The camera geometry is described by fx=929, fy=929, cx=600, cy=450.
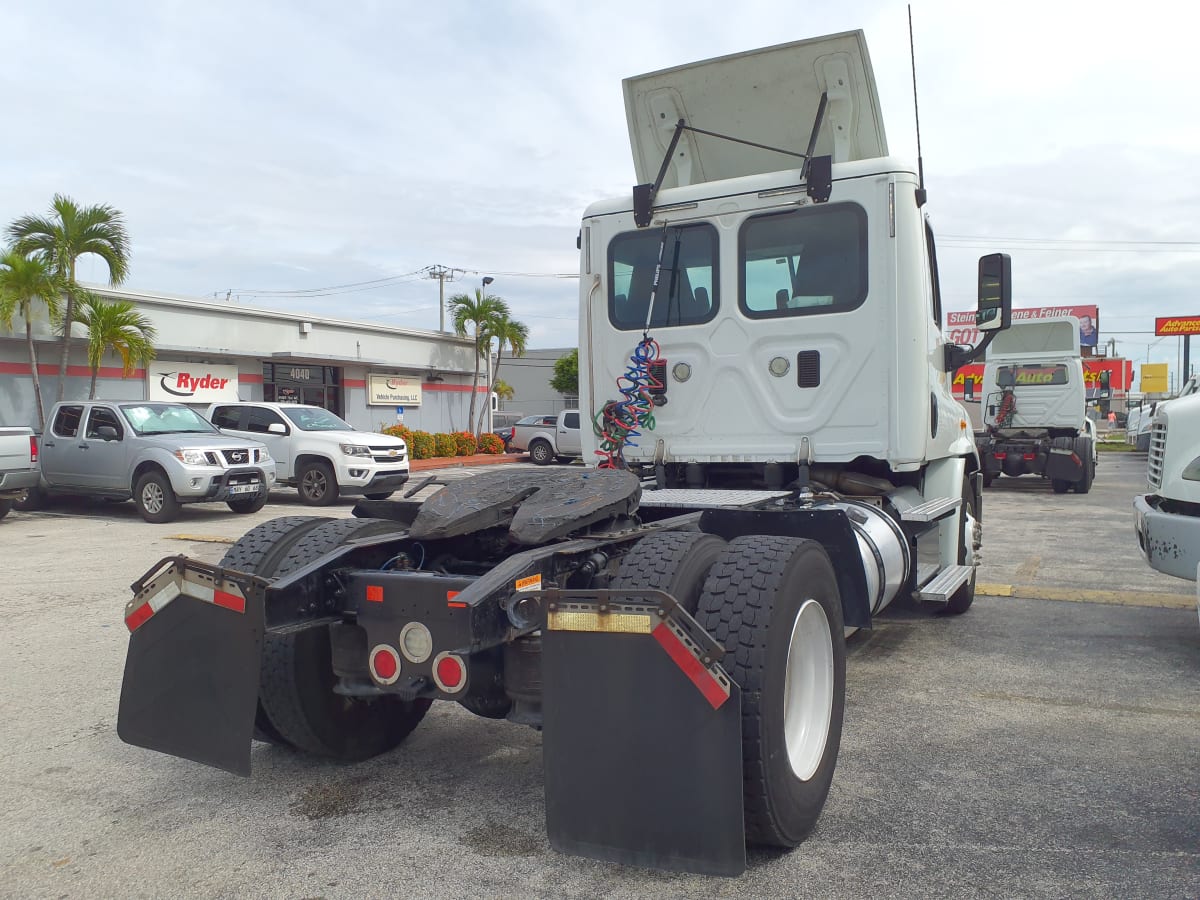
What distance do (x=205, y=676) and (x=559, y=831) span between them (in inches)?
54.2

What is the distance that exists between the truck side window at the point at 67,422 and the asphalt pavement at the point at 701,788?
8.95 m

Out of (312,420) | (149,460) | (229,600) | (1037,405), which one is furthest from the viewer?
(1037,405)

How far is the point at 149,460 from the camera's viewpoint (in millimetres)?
12938

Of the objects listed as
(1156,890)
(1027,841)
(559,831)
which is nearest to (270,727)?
(559,831)

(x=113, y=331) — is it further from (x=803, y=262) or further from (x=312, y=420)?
(x=803, y=262)

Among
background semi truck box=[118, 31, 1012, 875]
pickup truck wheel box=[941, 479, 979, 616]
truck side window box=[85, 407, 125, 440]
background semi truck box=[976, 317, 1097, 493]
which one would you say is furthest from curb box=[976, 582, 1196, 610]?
truck side window box=[85, 407, 125, 440]

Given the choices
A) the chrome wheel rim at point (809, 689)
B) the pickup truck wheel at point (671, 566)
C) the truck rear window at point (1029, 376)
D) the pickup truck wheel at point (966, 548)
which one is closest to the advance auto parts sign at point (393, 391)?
the truck rear window at point (1029, 376)

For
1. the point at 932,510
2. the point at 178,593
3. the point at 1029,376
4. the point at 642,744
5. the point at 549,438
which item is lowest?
the point at 642,744

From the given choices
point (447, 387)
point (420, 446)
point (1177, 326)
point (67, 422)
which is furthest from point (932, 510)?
point (1177, 326)

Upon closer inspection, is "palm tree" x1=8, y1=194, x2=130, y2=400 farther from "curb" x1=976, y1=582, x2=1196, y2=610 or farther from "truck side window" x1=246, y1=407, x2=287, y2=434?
"curb" x1=976, y1=582, x2=1196, y2=610

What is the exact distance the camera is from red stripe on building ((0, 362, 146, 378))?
65.4ft

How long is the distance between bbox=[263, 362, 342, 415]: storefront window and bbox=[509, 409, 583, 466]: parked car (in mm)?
5747

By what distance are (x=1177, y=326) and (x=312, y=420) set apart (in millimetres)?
53598

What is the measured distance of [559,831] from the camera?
266cm
